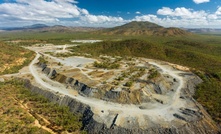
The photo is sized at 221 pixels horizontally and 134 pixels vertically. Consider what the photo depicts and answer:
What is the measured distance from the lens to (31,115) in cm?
3703

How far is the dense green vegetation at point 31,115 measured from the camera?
32612 millimetres

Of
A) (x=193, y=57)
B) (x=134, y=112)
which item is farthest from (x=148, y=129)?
(x=193, y=57)

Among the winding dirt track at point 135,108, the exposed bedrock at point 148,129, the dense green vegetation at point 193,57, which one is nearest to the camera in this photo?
the exposed bedrock at point 148,129

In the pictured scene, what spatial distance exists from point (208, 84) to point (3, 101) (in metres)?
53.6

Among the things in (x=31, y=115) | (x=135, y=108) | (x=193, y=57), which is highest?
(x=135, y=108)

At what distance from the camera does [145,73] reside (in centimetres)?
5869

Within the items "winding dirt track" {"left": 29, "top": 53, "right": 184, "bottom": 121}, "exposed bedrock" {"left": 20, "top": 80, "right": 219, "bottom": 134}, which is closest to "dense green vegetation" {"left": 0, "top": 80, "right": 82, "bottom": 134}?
"exposed bedrock" {"left": 20, "top": 80, "right": 219, "bottom": 134}

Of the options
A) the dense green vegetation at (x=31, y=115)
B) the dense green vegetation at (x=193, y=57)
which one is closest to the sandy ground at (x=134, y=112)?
the dense green vegetation at (x=31, y=115)

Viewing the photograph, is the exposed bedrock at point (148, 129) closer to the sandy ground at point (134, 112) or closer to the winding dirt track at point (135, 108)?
the sandy ground at point (134, 112)

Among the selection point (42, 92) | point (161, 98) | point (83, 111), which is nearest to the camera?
point (83, 111)

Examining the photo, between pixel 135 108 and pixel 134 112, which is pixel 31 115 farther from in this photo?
pixel 135 108

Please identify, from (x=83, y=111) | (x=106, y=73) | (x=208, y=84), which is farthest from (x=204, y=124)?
(x=106, y=73)

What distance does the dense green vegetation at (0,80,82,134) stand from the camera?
3261cm

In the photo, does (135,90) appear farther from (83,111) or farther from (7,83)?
(7,83)
